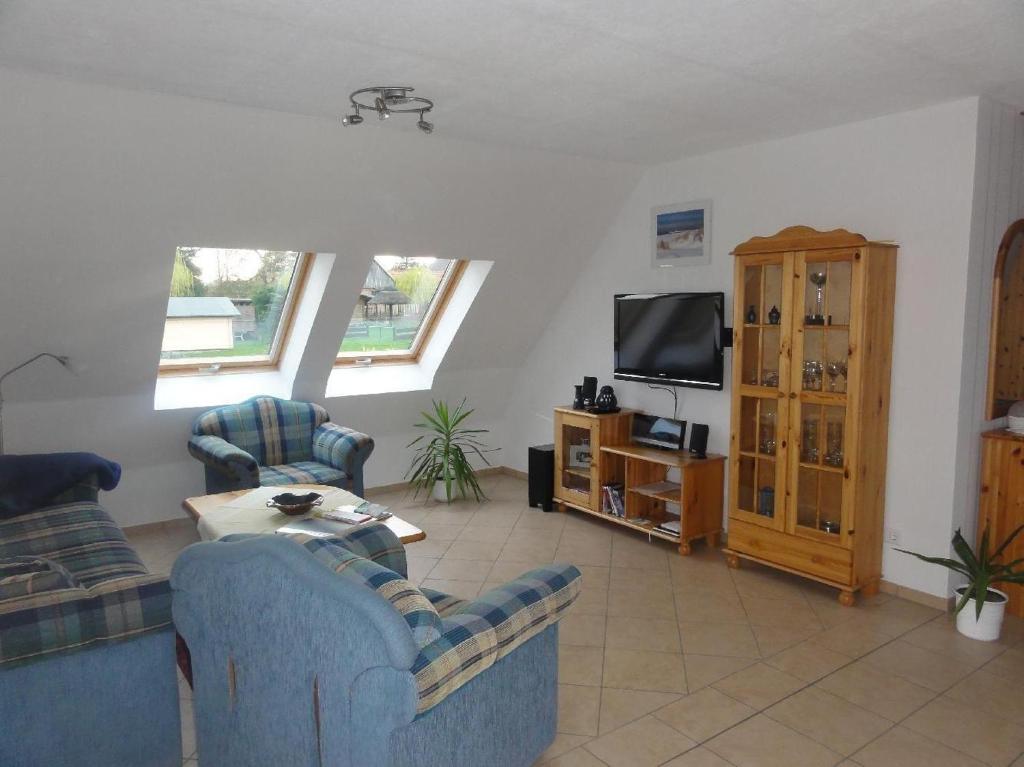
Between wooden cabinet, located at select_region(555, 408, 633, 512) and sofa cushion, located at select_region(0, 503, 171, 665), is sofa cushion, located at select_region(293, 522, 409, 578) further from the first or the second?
wooden cabinet, located at select_region(555, 408, 633, 512)

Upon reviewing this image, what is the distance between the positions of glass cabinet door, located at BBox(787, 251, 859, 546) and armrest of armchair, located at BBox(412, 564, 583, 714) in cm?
206

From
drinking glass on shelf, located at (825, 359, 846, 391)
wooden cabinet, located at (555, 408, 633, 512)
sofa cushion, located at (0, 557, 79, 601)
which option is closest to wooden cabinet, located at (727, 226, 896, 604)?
drinking glass on shelf, located at (825, 359, 846, 391)

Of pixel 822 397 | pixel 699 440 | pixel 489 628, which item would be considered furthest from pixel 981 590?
pixel 489 628

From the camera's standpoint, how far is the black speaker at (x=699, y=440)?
4.86 m

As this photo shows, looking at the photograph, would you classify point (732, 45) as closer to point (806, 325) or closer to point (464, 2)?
point (464, 2)

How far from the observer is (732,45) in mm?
2828

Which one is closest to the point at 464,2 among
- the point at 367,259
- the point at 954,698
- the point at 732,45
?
the point at 732,45

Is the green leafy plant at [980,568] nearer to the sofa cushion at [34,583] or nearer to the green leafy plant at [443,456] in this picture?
the green leafy plant at [443,456]

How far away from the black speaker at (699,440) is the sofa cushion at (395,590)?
3196 mm

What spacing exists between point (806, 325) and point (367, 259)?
286cm

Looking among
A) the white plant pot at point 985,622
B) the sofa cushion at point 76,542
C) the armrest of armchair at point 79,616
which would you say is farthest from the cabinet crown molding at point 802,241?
the sofa cushion at point 76,542

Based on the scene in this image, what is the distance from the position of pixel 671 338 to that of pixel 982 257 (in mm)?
1865

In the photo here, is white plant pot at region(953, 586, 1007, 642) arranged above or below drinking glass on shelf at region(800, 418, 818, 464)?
below

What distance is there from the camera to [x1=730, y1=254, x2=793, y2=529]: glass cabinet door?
418cm
